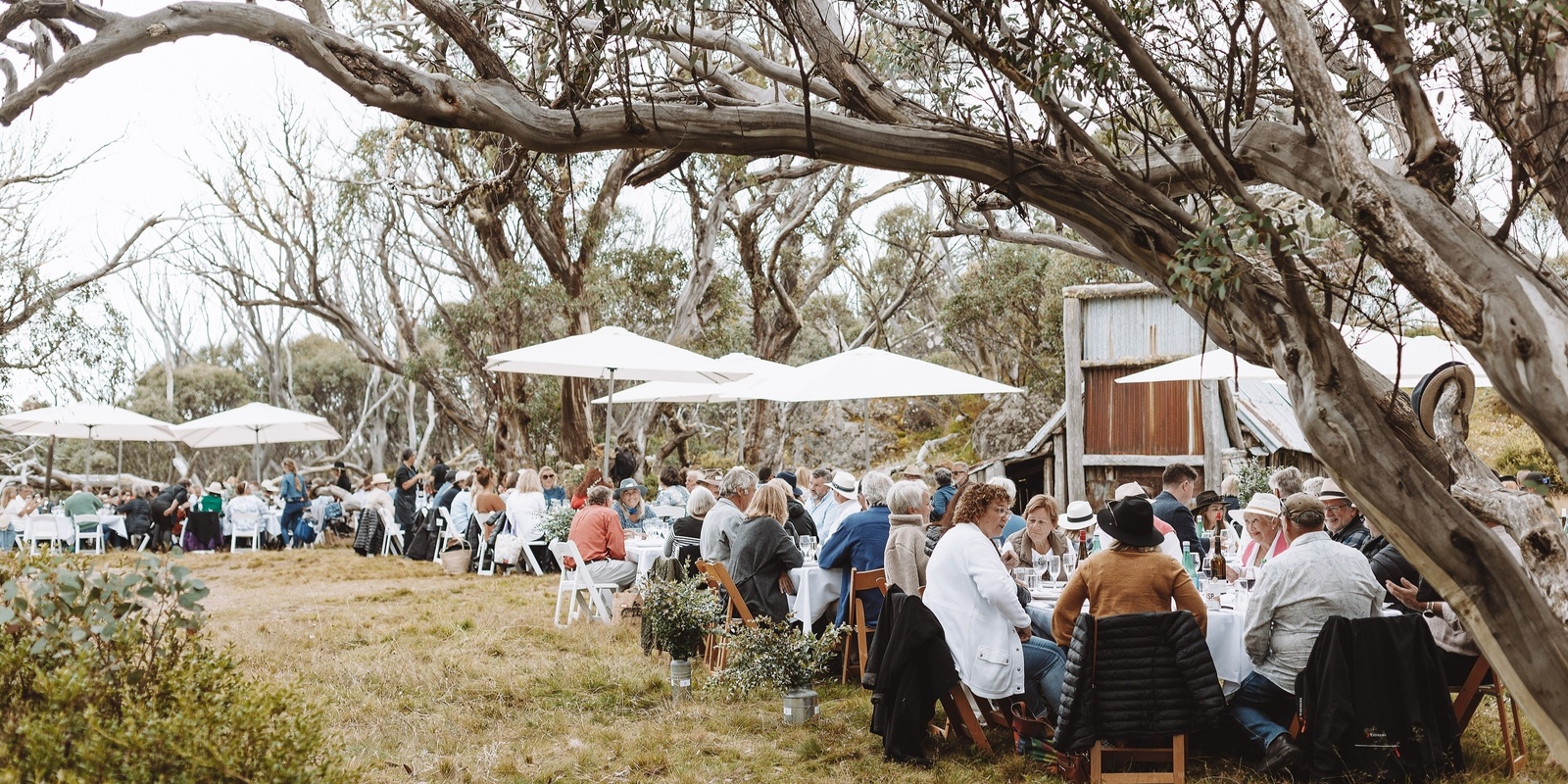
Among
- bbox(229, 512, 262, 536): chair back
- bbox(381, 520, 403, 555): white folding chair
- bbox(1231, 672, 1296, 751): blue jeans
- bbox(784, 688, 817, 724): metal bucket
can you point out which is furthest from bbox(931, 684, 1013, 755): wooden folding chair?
bbox(229, 512, 262, 536): chair back

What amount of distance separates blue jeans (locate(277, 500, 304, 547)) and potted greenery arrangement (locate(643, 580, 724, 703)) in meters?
13.3

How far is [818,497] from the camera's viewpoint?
37.0 feet

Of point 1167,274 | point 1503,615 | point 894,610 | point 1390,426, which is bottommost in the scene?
point 894,610

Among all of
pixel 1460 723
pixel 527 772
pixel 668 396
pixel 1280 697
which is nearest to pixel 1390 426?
pixel 1280 697

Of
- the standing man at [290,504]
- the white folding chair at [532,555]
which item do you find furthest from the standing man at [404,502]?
the white folding chair at [532,555]

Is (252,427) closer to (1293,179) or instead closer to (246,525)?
(246,525)

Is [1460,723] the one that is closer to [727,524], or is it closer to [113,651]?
[727,524]

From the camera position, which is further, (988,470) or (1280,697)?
(988,470)

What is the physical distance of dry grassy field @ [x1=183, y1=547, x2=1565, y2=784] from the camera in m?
5.52

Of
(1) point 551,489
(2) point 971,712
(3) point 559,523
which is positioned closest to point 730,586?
(2) point 971,712

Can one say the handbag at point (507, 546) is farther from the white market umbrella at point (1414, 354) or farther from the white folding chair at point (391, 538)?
the white market umbrella at point (1414, 354)

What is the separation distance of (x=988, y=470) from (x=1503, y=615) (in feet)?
48.3

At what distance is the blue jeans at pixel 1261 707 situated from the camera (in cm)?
527

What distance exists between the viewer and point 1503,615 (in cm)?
259
